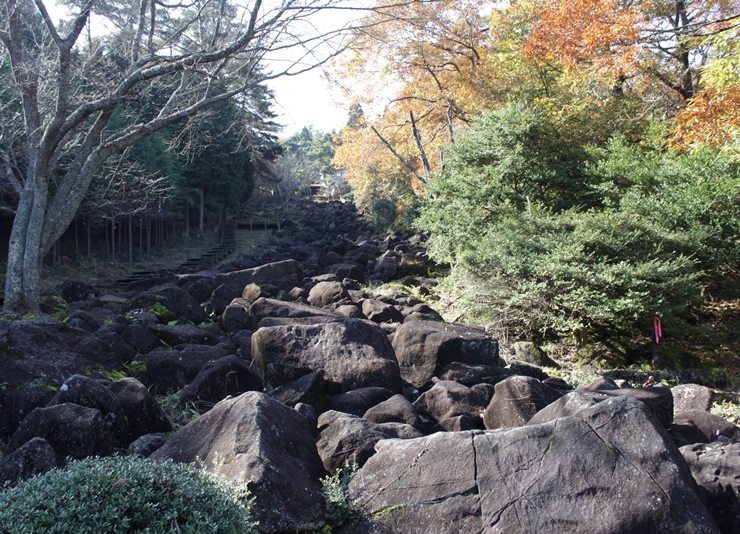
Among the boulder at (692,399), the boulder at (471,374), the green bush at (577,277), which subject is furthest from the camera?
the green bush at (577,277)

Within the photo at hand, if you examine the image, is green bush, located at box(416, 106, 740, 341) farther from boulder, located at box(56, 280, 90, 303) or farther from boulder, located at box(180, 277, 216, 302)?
boulder, located at box(56, 280, 90, 303)

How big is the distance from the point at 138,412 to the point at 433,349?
415 centimetres

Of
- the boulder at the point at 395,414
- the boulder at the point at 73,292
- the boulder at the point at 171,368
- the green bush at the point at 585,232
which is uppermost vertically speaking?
the green bush at the point at 585,232

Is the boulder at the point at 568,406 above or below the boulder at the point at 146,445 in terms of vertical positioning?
above

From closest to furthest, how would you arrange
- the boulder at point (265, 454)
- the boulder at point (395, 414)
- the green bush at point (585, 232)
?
the boulder at point (265, 454), the boulder at point (395, 414), the green bush at point (585, 232)

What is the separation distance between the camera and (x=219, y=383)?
287 inches

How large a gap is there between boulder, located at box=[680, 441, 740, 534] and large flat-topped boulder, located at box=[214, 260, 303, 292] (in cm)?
1293

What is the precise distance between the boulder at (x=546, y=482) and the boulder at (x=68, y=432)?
2423 mm

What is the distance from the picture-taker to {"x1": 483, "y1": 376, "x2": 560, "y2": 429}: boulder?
5.80 meters

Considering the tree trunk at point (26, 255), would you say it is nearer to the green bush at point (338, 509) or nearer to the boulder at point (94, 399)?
the boulder at point (94, 399)

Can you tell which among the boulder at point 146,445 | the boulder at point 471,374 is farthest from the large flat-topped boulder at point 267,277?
the boulder at point 146,445

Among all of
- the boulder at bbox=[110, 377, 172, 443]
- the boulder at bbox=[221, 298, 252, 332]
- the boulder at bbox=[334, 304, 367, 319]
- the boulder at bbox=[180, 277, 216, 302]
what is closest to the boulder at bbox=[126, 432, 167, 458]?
the boulder at bbox=[110, 377, 172, 443]

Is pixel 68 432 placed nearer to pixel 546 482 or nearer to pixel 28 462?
pixel 28 462

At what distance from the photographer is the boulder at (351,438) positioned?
5.06 meters
